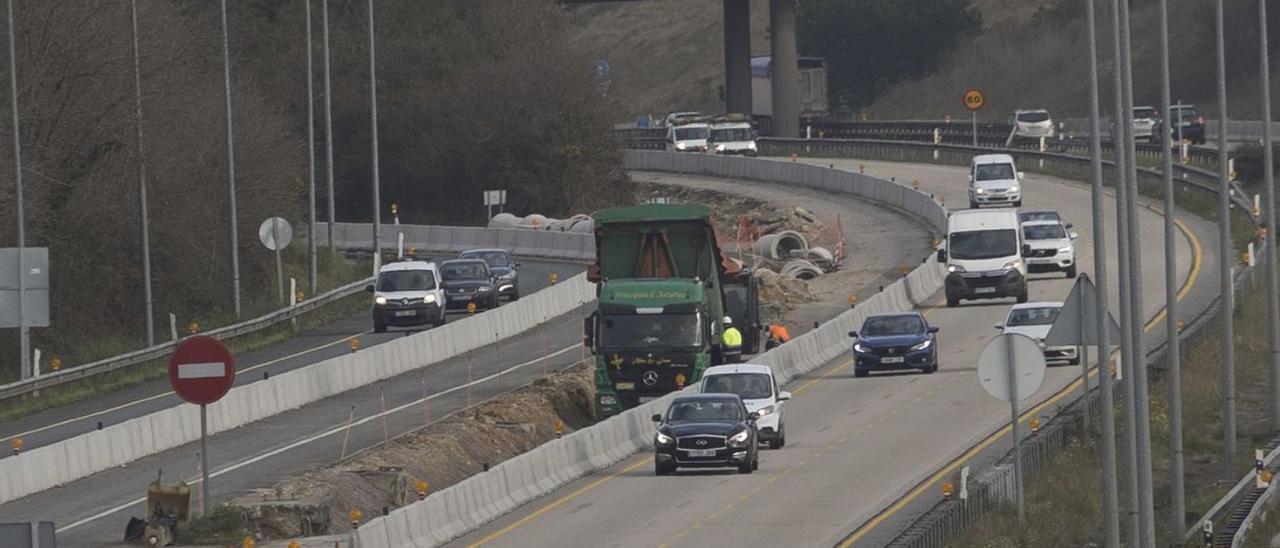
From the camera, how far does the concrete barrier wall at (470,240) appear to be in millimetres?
80750

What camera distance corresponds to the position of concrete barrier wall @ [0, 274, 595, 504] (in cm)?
3625

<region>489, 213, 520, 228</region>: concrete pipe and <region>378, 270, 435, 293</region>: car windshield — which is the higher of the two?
<region>489, 213, 520, 228</region>: concrete pipe

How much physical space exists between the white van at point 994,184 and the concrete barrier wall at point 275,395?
1670cm

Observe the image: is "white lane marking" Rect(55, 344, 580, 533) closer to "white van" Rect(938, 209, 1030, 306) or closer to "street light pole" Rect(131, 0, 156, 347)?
"white van" Rect(938, 209, 1030, 306)

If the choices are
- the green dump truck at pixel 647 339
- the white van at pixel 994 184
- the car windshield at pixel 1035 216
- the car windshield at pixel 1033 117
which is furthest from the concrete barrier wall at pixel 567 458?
the car windshield at pixel 1033 117

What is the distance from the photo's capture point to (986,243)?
56844mm

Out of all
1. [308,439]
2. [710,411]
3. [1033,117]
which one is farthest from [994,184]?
[710,411]

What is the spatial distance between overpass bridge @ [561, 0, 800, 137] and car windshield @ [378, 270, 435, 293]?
50.1 meters

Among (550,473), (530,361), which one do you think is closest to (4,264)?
(530,361)

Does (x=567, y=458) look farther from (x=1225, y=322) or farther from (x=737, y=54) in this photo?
(x=737, y=54)

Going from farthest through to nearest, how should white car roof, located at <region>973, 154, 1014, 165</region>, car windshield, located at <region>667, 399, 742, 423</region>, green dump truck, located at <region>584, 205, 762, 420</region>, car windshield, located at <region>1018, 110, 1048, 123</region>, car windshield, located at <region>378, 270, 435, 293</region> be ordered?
car windshield, located at <region>1018, 110, 1048, 123</region>, white car roof, located at <region>973, 154, 1014, 165</region>, car windshield, located at <region>378, 270, 435, 293</region>, green dump truck, located at <region>584, 205, 762, 420</region>, car windshield, located at <region>667, 399, 742, 423</region>

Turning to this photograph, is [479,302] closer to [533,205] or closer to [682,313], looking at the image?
[682,313]

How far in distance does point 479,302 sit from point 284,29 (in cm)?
4606

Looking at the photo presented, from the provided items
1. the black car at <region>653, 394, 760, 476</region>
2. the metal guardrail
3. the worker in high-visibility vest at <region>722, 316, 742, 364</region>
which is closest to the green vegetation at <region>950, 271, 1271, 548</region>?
the black car at <region>653, 394, 760, 476</region>
